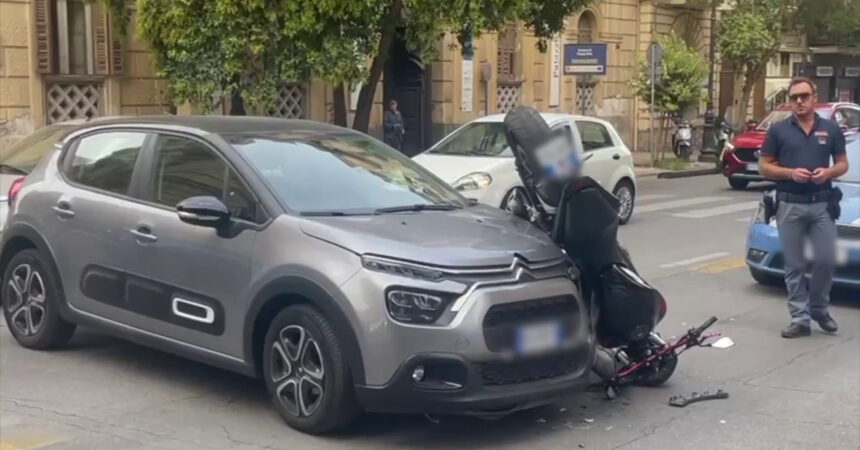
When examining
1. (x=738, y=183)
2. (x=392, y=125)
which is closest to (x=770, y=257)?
(x=738, y=183)

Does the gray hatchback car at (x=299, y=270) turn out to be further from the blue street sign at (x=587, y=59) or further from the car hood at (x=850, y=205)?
the blue street sign at (x=587, y=59)

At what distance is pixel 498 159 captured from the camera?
14.5 m

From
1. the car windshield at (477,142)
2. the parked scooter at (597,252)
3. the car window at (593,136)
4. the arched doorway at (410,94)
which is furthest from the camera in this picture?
the arched doorway at (410,94)

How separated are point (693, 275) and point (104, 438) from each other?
7.26 meters

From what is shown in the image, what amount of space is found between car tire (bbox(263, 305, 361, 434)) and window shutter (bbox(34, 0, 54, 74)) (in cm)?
1312

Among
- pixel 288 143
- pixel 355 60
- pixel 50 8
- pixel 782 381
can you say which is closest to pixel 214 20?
pixel 355 60

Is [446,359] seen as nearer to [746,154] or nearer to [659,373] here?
[659,373]

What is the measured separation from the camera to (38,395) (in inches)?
271

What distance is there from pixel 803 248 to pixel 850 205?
58.2 inches

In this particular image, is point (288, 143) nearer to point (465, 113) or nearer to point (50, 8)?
point (50, 8)

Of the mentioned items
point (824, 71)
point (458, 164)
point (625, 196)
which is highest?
point (824, 71)

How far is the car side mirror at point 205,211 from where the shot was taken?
6.35m

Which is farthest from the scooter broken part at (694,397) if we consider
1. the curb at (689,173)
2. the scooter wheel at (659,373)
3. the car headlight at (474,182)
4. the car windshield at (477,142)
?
the curb at (689,173)

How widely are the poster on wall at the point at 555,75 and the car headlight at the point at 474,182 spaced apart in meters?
16.6
